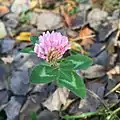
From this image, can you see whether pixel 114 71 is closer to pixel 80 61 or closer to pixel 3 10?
pixel 80 61

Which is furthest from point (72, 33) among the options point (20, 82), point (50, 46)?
point (50, 46)

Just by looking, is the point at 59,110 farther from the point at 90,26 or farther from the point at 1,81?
the point at 90,26

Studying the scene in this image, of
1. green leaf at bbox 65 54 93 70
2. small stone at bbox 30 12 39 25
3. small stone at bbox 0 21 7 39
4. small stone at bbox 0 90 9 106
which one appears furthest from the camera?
small stone at bbox 30 12 39 25

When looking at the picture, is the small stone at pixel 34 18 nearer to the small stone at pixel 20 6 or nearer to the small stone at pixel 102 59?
the small stone at pixel 20 6

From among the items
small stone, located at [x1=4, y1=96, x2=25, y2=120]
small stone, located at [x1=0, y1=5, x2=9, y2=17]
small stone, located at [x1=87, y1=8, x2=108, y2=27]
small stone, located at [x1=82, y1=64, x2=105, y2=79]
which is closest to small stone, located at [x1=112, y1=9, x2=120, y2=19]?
small stone, located at [x1=87, y1=8, x2=108, y2=27]

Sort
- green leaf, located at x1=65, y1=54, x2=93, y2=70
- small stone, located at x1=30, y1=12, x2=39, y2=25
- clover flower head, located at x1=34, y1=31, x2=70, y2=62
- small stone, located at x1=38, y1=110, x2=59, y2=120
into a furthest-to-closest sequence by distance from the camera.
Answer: small stone, located at x1=30, y1=12, x2=39, y2=25, small stone, located at x1=38, y1=110, x2=59, y2=120, green leaf, located at x1=65, y1=54, x2=93, y2=70, clover flower head, located at x1=34, y1=31, x2=70, y2=62

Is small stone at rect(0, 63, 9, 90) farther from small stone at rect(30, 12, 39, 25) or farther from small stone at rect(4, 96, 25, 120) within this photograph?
small stone at rect(30, 12, 39, 25)
